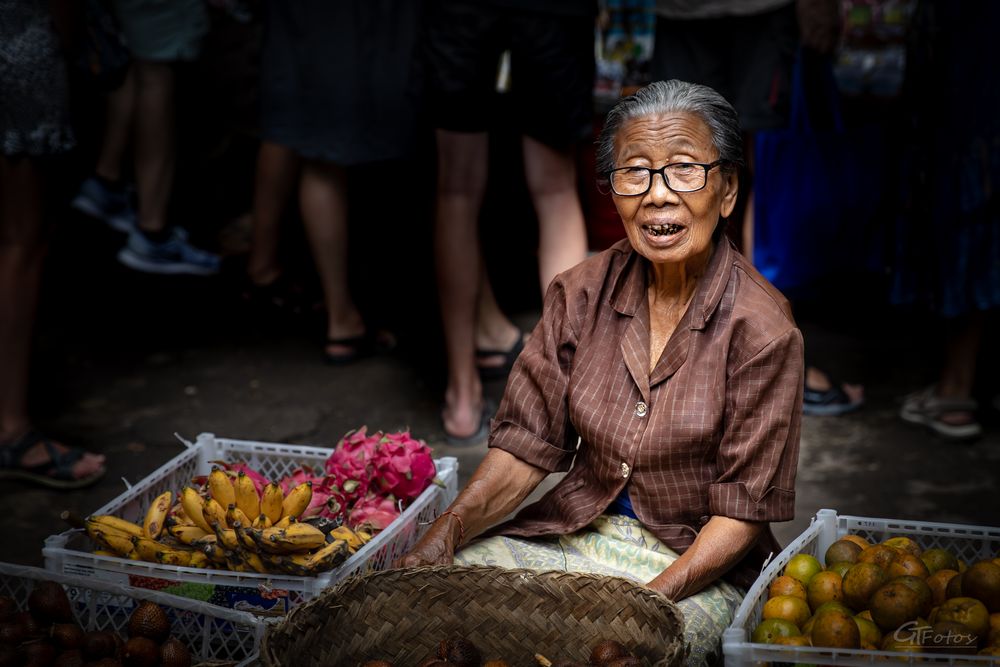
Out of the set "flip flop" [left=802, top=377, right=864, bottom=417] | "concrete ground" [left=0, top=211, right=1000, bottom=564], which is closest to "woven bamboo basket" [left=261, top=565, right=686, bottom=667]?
"concrete ground" [left=0, top=211, right=1000, bottom=564]

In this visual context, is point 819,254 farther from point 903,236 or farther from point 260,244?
point 260,244

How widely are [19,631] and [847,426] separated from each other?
9.81 feet

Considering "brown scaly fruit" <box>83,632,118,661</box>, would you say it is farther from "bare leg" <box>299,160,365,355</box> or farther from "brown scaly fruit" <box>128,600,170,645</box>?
"bare leg" <box>299,160,365,355</box>

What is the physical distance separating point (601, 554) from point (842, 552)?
0.50 metres

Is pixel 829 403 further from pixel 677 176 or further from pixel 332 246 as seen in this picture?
pixel 677 176

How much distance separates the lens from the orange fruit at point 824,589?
7.64ft

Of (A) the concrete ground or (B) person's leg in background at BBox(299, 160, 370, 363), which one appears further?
(B) person's leg in background at BBox(299, 160, 370, 363)

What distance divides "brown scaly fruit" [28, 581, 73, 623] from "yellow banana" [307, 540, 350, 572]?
507 mm

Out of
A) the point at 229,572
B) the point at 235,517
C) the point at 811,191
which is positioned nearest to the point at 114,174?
the point at 811,191

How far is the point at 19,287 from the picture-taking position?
376 centimetres

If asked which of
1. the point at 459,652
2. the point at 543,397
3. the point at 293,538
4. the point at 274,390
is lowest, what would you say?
the point at 274,390

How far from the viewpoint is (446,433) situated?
4.25 meters

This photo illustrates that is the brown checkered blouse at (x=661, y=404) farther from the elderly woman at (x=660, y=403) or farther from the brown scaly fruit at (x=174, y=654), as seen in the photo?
the brown scaly fruit at (x=174, y=654)

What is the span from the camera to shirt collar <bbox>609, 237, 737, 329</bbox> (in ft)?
7.95
